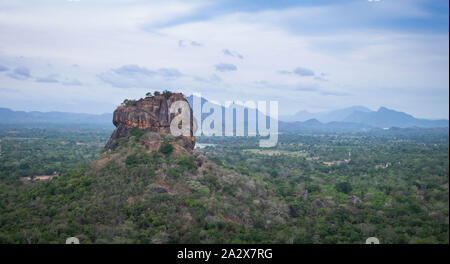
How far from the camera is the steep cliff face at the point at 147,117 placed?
30.2 m

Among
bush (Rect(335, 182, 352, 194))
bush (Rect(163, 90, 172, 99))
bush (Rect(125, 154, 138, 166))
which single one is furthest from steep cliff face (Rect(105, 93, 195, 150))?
bush (Rect(335, 182, 352, 194))

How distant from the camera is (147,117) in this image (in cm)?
3020

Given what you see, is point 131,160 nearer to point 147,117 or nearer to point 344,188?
point 147,117

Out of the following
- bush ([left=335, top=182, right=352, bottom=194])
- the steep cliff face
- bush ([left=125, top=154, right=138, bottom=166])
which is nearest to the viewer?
bush ([left=125, top=154, right=138, bottom=166])

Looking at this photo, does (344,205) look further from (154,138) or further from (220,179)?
(154,138)

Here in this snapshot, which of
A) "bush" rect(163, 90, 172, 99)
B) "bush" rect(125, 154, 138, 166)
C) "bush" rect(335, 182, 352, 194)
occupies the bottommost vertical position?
"bush" rect(335, 182, 352, 194)

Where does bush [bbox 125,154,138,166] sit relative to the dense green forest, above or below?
above

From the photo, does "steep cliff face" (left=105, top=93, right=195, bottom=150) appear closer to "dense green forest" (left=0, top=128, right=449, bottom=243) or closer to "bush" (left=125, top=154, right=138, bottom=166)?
"dense green forest" (left=0, top=128, right=449, bottom=243)

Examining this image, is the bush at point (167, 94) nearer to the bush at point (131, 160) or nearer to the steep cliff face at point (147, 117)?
the steep cliff face at point (147, 117)

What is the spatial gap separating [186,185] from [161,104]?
896 cm

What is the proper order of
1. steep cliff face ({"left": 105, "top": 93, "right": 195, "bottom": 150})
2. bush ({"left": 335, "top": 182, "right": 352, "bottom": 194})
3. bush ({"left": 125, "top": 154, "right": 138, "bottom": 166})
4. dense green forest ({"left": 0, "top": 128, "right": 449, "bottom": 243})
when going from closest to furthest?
dense green forest ({"left": 0, "top": 128, "right": 449, "bottom": 243}) < bush ({"left": 125, "top": 154, "right": 138, "bottom": 166}) < steep cliff face ({"left": 105, "top": 93, "right": 195, "bottom": 150}) < bush ({"left": 335, "top": 182, "right": 352, "bottom": 194})

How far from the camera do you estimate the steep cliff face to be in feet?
99.2

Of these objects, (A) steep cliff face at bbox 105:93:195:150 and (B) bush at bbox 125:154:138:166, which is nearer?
(B) bush at bbox 125:154:138:166

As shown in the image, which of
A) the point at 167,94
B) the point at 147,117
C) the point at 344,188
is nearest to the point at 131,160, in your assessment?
the point at 147,117
